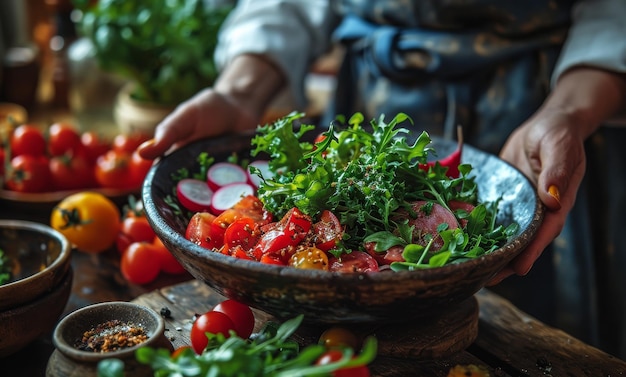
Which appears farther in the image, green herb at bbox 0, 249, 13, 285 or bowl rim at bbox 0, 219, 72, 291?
green herb at bbox 0, 249, 13, 285

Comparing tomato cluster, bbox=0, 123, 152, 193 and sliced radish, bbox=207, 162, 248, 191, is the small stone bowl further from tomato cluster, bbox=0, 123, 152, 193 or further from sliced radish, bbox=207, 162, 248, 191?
tomato cluster, bbox=0, 123, 152, 193

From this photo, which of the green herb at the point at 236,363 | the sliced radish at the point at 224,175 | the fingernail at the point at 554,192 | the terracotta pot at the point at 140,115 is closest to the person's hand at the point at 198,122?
the sliced radish at the point at 224,175

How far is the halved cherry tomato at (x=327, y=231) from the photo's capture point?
1.08m

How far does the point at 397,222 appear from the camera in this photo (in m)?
1.15

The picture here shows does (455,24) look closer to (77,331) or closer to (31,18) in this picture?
(77,331)

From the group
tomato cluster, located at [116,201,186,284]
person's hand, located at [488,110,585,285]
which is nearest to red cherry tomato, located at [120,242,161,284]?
tomato cluster, located at [116,201,186,284]

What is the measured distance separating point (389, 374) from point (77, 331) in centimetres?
50

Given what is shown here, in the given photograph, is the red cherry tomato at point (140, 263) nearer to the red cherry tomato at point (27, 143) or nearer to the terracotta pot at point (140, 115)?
the red cherry tomato at point (27, 143)

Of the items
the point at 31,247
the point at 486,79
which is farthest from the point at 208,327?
the point at 486,79

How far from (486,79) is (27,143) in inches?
51.5

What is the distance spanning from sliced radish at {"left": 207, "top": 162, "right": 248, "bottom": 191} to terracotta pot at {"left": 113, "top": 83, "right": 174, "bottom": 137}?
116cm

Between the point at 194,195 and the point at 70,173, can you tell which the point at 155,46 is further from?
the point at 194,195

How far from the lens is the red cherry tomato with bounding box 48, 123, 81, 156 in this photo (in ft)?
6.50

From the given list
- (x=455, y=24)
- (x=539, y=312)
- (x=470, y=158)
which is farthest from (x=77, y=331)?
(x=539, y=312)
